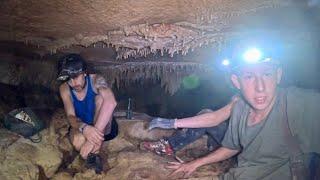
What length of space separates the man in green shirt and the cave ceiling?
594mm

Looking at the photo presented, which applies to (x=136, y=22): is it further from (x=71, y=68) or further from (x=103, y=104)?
(x=103, y=104)

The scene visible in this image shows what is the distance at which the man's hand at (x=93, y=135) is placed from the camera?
4844mm

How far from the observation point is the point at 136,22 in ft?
13.1

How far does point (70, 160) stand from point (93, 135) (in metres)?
0.79

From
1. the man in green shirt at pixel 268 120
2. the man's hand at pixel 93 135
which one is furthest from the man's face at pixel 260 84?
the man's hand at pixel 93 135

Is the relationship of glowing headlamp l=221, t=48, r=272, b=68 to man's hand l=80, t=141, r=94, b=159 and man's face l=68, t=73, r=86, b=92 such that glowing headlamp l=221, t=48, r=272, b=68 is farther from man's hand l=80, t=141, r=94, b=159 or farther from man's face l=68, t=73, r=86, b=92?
man's hand l=80, t=141, r=94, b=159

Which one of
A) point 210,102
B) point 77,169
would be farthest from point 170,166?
point 210,102

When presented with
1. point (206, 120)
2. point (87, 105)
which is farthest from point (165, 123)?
point (87, 105)

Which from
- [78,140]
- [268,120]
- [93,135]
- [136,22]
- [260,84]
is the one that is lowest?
[78,140]

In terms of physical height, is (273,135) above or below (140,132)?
above

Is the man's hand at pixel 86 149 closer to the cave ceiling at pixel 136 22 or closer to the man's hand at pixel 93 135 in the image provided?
the man's hand at pixel 93 135

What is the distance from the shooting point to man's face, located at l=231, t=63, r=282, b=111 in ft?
11.9

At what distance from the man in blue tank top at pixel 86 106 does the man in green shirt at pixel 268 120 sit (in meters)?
2.10

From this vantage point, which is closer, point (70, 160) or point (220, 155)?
point (220, 155)
